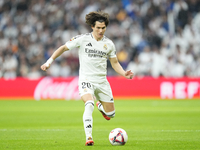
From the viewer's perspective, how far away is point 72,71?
73.0ft

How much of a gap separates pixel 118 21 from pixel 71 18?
3.19 metres

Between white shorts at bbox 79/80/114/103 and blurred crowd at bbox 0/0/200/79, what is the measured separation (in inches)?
544

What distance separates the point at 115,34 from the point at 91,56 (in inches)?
641

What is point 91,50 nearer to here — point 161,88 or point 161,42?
point 161,88

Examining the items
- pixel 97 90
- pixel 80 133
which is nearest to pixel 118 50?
pixel 80 133

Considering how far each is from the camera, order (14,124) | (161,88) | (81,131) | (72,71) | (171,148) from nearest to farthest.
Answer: (171,148), (81,131), (14,124), (161,88), (72,71)

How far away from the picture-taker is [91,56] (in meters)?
7.40

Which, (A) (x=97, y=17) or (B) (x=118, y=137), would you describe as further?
(A) (x=97, y=17)

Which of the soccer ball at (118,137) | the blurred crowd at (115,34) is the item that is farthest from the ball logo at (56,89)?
the soccer ball at (118,137)

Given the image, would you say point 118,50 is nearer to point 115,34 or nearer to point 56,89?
point 115,34

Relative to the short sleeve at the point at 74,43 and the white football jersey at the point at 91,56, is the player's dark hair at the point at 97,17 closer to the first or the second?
the white football jersey at the point at 91,56

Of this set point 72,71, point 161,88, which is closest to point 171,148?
point 161,88

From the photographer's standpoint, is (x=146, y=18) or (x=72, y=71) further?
(x=146, y=18)

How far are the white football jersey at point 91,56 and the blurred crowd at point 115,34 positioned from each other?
45.9ft
